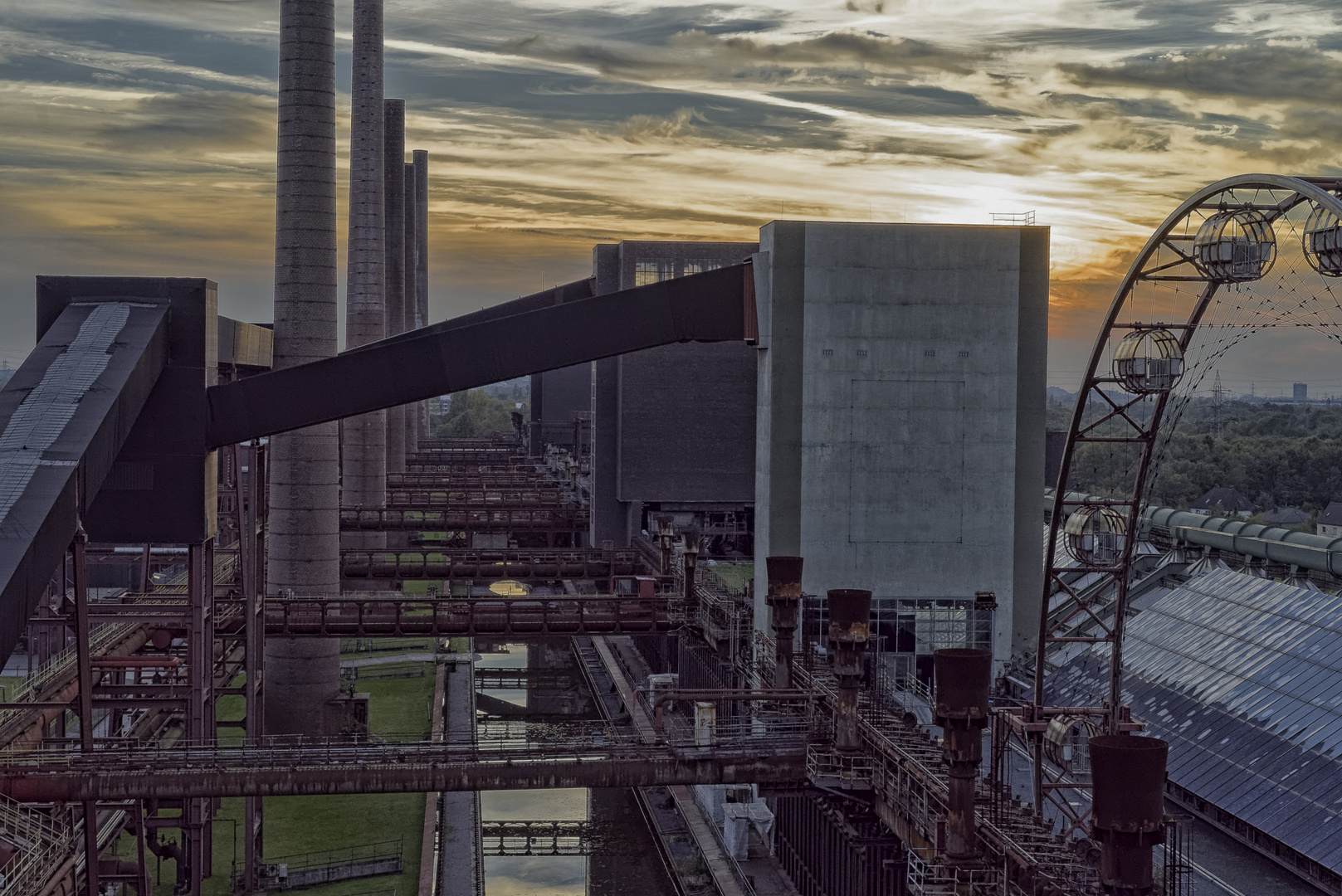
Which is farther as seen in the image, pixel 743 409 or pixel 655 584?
pixel 743 409

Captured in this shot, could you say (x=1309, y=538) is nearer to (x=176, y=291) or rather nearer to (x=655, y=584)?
(x=655, y=584)

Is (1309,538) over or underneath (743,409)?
underneath

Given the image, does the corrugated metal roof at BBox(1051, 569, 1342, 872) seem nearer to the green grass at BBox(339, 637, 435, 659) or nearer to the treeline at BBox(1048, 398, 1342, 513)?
the green grass at BBox(339, 637, 435, 659)

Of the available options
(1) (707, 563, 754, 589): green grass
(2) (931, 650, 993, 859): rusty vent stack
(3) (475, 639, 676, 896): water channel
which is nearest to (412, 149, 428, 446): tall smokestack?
(1) (707, 563, 754, 589): green grass

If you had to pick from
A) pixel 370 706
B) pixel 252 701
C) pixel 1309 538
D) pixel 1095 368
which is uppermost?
pixel 1095 368

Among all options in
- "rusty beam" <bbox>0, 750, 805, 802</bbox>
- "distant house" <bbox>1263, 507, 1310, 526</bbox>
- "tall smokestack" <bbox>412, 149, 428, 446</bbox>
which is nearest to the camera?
"rusty beam" <bbox>0, 750, 805, 802</bbox>

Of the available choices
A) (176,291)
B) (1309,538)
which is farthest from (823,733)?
(1309,538)

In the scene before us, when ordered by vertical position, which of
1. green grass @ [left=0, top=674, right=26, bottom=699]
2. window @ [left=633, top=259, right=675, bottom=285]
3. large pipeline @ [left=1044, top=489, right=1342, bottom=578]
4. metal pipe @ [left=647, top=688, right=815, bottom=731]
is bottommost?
green grass @ [left=0, top=674, right=26, bottom=699]

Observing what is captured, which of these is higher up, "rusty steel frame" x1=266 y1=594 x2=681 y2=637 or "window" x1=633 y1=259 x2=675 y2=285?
"window" x1=633 y1=259 x2=675 y2=285
